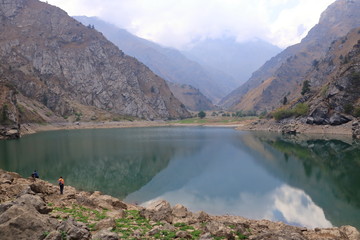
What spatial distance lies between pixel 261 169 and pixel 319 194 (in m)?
18.8

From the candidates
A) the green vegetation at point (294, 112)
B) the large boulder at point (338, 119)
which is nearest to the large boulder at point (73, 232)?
the large boulder at point (338, 119)

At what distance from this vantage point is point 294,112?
483 ft

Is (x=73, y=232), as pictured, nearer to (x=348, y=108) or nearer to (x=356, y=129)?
(x=356, y=129)

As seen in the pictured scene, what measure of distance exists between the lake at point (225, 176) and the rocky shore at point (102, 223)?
1164 centimetres

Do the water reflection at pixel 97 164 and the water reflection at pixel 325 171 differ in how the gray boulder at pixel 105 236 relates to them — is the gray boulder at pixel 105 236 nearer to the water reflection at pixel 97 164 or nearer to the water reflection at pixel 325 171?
the water reflection at pixel 325 171

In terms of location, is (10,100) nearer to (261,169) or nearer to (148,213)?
(261,169)

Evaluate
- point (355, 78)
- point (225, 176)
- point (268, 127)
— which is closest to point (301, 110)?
point (268, 127)

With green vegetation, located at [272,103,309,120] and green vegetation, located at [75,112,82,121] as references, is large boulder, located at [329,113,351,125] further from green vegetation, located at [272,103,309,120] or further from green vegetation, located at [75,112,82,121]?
green vegetation, located at [75,112,82,121]

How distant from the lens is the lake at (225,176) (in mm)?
37562

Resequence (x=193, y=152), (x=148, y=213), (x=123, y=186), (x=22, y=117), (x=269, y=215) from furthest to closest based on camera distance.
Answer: (x=22, y=117) < (x=193, y=152) < (x=123, y=186) < (x=269, y=215) < (x=148, y=213)

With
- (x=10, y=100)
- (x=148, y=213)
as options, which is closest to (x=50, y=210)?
(x=148, y=213)

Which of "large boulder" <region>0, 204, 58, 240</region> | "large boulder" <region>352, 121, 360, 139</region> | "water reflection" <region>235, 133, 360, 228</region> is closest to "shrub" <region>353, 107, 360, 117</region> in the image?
"large boulder" <region>352, 121, 360, 139</region>

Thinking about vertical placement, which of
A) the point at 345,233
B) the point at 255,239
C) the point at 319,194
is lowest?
the point at 319,194

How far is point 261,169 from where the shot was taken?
62938 millimetres
